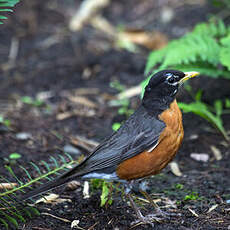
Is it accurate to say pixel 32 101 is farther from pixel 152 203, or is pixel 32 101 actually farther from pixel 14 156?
pixel 152 203

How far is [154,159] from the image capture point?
3730mm

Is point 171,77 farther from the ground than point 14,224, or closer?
farther from the ground

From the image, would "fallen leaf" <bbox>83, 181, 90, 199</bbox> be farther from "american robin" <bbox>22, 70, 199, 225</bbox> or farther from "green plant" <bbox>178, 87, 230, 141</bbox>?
"green plant" <bbox>178, 87, 230, 141</bbox>

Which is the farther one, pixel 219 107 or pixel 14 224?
pixel 219 107

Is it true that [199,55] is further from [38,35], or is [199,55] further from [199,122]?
[38,35]

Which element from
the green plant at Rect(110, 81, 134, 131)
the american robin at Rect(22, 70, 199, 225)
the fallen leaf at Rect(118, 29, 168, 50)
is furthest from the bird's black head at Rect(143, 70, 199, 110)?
the fallen leaf at Rect(118, 29, 168, 50)

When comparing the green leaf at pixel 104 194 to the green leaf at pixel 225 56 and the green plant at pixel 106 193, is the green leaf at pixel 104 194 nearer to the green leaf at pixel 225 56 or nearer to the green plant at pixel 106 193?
the green plant at pixel 106 193

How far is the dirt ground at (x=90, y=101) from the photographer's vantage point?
12.6 feet

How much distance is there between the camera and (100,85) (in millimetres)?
7352

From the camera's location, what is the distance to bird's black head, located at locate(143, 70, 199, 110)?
4.03 m

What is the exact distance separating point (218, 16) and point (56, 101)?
146 inches

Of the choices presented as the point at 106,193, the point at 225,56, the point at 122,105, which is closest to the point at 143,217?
the point at 106,193

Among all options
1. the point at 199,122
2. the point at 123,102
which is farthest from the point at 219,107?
the point at 123,102

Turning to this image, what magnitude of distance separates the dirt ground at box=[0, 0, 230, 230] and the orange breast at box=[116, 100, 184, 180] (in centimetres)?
42
